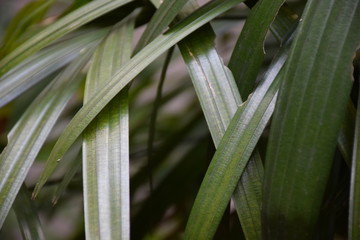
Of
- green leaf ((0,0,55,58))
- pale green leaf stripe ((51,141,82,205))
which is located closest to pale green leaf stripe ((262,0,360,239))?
pale green leaf stripe ((51,141,82,205))

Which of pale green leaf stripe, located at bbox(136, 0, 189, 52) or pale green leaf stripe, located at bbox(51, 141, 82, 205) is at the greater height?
pale green leaf stripe, located at bbox(136, 0, 189, 52)

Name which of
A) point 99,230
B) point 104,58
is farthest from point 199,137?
point 99,230

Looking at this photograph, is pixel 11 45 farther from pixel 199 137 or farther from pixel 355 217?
pixel 355 217

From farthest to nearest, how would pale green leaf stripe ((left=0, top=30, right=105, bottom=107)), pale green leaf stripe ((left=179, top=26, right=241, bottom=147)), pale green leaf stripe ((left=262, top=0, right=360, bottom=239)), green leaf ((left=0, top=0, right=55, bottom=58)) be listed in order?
green leaf ((left=0, top=0, right=55, bottom=58))
pale green leaf stripe ((left=0, top=30, right=105, bottom=107))
pale green leaf stripe ((left=179, top=26, right=241, bottom=147))
pale green leaf stripe ((left=262, top=0, right=360, bottom=239))

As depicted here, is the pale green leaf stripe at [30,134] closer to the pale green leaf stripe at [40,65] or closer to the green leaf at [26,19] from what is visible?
the pale green leaf stripe at [40,65]

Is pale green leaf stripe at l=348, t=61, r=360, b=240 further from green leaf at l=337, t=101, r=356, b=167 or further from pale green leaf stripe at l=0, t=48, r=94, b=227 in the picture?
pale green leaf stripe at l=0, t=48, r=94, b=227

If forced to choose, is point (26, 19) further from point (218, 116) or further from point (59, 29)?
point (218, 116)

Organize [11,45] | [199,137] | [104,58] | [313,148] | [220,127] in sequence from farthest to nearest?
[199,137] < [11,45] < [104,58] < [220,127] < [313,148]
